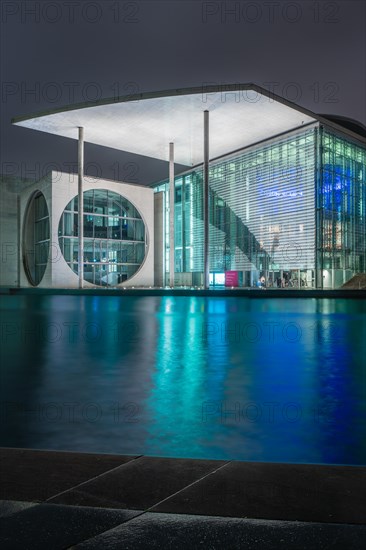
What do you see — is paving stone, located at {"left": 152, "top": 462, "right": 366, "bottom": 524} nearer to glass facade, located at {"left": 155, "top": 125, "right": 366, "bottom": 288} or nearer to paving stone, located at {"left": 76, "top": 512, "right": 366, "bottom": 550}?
paving stone, located at {"left": 76, "top": 512, "right": 366, "bottom": 550}

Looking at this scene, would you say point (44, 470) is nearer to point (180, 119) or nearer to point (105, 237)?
point (180, 119)

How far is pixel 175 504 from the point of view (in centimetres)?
209

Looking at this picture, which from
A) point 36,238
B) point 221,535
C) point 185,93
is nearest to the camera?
point 221,535

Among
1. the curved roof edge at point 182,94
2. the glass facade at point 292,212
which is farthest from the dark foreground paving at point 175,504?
the glass facade at point 292,212

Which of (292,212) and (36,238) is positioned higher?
(292,212)

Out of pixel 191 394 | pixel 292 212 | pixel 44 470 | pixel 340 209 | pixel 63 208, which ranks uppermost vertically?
pixel 63 208

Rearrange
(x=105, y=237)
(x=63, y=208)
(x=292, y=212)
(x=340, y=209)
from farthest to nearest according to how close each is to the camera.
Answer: (x=105, y=237)
(x=63, y=208)
(x=292, y=212)
(x=340, y=209)

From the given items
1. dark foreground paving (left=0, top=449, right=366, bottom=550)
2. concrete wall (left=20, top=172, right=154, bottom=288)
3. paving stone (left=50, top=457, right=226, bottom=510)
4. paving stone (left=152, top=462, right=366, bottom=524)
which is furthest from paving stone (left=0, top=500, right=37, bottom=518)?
concrete wall (left=20, top=172, right=154, bottom=288)

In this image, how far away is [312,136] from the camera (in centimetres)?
3183

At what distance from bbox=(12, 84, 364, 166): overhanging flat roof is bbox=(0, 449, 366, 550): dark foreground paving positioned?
2605 cm

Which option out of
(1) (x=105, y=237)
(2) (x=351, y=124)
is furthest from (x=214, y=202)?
(2) (x=351, y=124)

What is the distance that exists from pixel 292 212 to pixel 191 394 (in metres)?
29.5

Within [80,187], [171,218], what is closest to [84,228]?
[80,187]

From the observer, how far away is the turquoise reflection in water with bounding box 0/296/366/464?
3445mm
